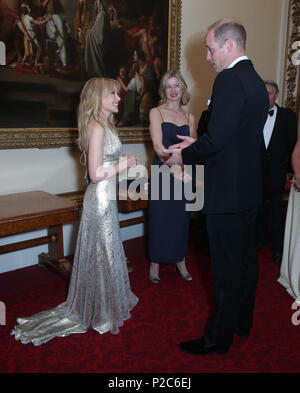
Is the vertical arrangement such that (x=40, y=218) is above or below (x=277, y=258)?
above

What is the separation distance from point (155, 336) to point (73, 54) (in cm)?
302

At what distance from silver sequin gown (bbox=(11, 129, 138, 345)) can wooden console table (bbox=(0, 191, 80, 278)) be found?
0.47 meters

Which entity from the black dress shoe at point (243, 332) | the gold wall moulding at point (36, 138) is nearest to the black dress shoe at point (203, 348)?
the black dress shoe at point (243, 332)

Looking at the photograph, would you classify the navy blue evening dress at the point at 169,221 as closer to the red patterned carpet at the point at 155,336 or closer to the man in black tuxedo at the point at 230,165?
the red patterned carpet at the point at 155,336

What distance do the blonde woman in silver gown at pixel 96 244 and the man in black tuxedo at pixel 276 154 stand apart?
2.12m

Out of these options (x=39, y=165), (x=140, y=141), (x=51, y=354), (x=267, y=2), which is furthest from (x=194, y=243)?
(x=267, y=2)

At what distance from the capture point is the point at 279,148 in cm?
441

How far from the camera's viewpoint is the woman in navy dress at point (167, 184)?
372 centimetres

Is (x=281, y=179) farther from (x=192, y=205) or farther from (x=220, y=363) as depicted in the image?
(x=220, y=363)

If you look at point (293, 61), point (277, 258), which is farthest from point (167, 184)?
point (293, 61)

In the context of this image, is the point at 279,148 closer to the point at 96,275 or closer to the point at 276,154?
the point at 276,154

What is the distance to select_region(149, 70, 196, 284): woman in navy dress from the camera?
12.2 feet

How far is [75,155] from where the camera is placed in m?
4.34

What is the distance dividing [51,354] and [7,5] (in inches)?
123
